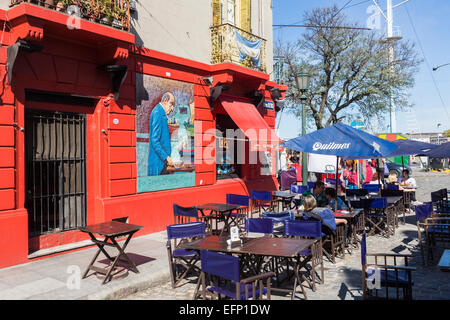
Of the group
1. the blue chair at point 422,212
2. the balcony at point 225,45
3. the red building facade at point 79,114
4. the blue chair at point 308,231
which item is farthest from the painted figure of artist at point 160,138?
the blue chair at point 422,212

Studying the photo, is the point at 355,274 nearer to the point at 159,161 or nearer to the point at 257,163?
the point at 159,161

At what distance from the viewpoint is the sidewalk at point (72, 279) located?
17.6ft

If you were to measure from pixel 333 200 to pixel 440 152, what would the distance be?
5.57 m

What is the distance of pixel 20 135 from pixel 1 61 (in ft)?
4.70

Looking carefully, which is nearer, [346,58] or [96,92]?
[96,92]

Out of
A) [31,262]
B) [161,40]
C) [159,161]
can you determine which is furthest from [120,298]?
[161,40]

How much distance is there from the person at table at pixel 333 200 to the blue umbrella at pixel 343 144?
39.7 inches

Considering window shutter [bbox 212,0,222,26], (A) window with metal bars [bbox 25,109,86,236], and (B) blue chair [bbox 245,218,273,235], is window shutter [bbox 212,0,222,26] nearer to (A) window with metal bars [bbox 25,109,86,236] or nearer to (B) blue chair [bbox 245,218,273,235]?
(A) window with metal bars [bbox 25,109,86,236]

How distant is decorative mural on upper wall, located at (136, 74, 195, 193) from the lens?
956 centimetres

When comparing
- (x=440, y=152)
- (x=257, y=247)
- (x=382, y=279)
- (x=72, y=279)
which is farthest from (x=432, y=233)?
(x=72, y=279)

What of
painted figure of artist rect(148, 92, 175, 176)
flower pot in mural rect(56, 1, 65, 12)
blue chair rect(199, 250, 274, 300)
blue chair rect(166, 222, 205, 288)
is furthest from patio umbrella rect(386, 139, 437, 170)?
flower pot in mural rect(56, 1, 65, 12)

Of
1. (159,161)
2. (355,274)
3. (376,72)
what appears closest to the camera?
(355,274)

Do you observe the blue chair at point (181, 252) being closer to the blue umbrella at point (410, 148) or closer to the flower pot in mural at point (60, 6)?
the flower pot in mural at point (60, 6)
